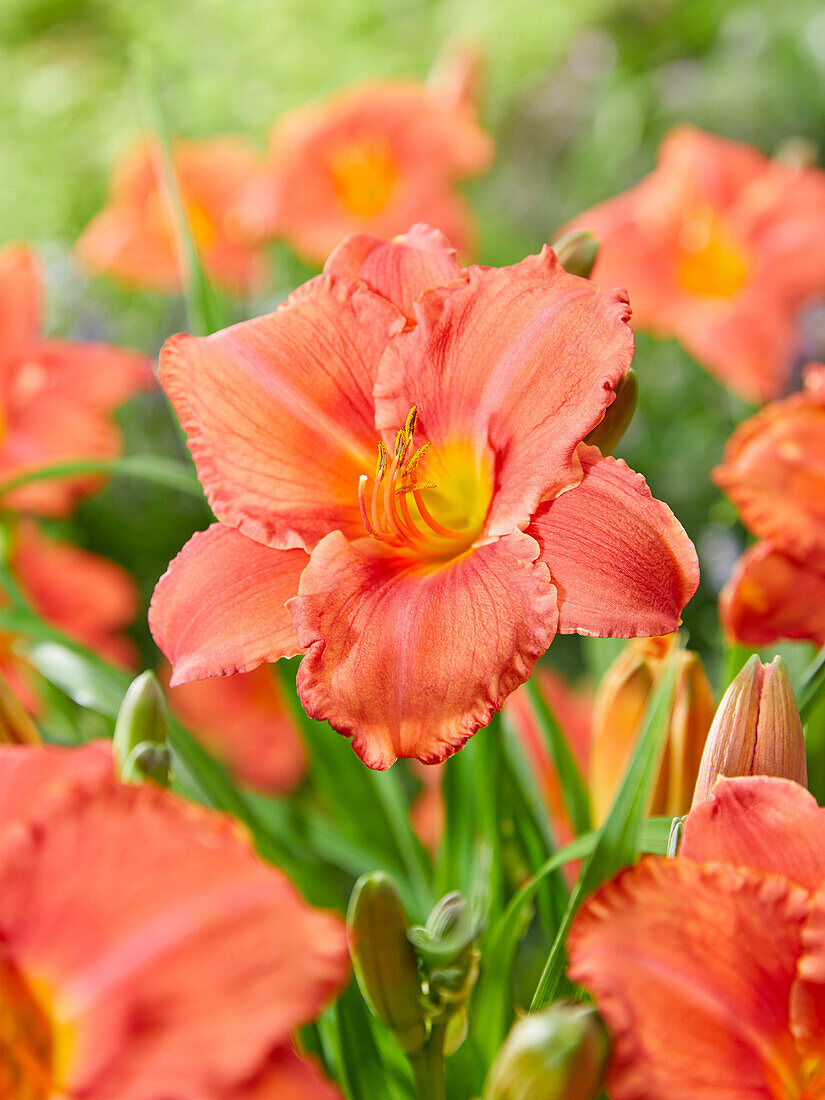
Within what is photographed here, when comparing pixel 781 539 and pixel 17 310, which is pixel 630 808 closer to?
pixel 781 539

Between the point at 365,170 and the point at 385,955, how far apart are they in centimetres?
78

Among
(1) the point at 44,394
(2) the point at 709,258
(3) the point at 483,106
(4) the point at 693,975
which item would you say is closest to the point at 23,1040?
(4) the point at 693,975

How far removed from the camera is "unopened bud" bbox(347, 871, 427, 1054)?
10.4 inches

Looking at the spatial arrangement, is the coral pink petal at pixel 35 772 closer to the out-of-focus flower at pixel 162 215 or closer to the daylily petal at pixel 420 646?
the daylily petal at pixel 420 646

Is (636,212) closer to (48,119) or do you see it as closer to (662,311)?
(662,311)

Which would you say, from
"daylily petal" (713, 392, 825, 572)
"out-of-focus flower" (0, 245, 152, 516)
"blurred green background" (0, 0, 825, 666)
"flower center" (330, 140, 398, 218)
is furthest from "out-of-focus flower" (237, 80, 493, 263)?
"daylily petal" (713, 392, 825, 572)

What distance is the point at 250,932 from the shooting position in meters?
0.21

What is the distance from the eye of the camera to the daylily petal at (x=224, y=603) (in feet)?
0.96

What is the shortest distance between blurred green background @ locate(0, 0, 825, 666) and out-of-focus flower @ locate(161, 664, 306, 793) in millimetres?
209

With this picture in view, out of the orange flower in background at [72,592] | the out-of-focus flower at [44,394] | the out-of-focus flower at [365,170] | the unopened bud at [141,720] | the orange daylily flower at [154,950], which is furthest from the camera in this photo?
the out-of-focus flower at [365,170]

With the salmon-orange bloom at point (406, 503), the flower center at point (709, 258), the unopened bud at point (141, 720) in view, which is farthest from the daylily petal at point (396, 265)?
the flower center at point (709, 258)

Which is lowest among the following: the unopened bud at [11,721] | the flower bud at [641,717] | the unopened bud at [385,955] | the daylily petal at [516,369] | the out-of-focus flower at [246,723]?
the out-of-focus flower at [246,723]

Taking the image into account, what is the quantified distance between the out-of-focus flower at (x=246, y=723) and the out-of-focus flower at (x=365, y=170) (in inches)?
14.1

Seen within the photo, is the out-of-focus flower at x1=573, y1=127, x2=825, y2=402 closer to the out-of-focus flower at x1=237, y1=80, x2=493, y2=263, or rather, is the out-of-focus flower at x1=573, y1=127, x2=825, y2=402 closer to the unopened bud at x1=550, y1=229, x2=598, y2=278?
the out-of-focus flower at x1=237, y1=80, x2=493, y2=263
